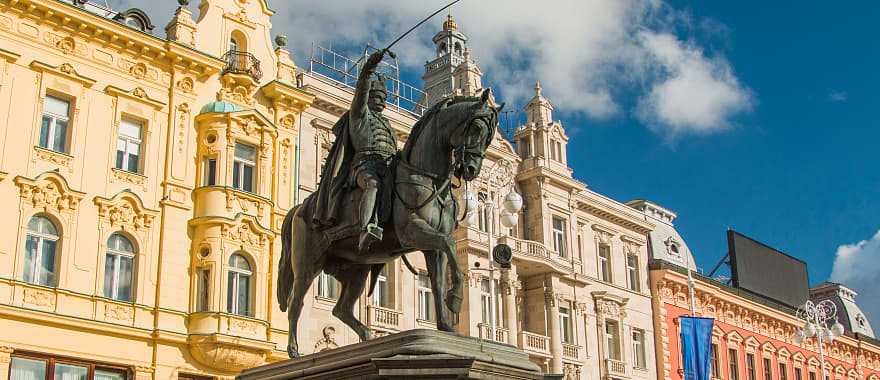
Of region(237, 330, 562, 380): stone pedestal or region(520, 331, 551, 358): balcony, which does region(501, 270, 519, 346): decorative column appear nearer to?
region(520, 331, 551, 358): balcony

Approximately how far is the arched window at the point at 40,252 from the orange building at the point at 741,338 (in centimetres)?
2785

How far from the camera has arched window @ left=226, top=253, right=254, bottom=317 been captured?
28.9m

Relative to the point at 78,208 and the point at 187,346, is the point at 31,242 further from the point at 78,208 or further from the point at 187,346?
the point at 187,346

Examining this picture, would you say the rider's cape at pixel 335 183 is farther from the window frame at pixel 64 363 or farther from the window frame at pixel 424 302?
the window frame at pixel 424 302

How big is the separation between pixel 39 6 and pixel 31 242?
6.14 metres

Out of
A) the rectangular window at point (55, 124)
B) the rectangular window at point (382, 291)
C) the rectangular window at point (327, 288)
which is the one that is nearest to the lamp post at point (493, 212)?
the rectangular window at point (382, 291)

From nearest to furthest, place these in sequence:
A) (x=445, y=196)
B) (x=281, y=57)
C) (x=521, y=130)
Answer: (x=445, y=196), (x=281, y=57), (x=521, y=130)

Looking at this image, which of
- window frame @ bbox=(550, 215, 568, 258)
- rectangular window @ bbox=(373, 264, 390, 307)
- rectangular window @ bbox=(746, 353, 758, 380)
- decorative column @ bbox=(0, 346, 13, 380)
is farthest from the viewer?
rectangular window @ bbox=(746, 353, 758, 380)

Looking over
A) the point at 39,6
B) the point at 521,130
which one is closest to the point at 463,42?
the point at 521,130

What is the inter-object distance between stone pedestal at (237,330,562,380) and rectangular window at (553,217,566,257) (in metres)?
32.2

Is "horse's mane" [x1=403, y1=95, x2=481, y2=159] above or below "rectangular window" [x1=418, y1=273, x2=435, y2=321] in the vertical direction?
below

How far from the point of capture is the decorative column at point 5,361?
2412 cm

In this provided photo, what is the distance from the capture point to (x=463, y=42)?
1865 inches

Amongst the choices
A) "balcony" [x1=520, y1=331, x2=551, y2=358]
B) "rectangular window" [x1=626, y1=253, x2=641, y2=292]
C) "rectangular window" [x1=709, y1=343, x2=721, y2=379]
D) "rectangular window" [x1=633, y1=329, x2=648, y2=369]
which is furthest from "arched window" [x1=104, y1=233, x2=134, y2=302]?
"rectangular window" [x1=709, y1=343, x2=721, y2=379]
